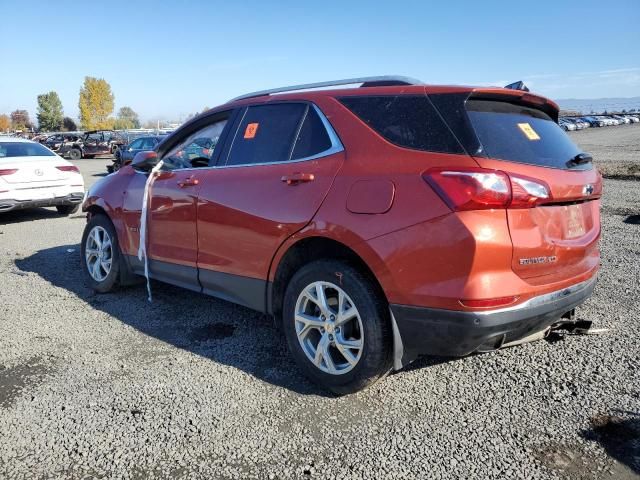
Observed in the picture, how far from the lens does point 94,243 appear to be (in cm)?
527

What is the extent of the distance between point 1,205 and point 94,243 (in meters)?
4.51

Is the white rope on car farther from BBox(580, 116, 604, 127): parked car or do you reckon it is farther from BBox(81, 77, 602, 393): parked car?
BBox(580, 116, 604, 127): parked car

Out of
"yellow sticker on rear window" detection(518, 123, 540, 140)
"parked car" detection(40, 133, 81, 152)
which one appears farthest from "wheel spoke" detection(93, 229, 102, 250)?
"parked car" detection(40, 133, 81, 152)

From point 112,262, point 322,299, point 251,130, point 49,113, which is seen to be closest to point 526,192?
point 322,299

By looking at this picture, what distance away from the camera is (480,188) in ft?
8.21

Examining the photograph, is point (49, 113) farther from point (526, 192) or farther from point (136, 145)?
point (526, 192)

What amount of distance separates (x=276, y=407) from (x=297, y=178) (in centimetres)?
139

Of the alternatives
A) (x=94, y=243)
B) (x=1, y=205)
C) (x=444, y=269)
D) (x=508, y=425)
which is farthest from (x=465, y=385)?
(x=1, y=205)

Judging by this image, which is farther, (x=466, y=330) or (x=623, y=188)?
(x=623, y=188)

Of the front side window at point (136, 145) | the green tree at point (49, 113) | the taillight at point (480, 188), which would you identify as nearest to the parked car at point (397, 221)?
the taillight at point (480, 188)

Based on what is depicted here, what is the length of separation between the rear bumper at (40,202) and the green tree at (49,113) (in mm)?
115981

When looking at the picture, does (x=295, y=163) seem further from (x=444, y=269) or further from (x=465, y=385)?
(x=465, y=385)

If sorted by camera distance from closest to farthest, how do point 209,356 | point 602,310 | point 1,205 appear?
1. point 209,356
2. point 602,310
3. point 1,205

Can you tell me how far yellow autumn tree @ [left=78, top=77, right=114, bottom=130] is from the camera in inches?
3674
